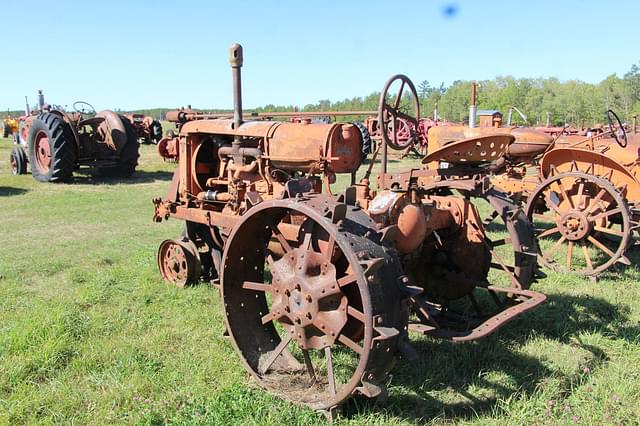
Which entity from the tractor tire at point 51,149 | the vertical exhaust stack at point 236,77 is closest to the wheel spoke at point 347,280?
the vertical exhaust stack at point 236,77

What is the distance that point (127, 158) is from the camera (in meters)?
12.9

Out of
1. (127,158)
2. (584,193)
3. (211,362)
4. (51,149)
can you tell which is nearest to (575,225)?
→ (584,193)

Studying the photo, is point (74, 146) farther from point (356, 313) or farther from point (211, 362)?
point (356, 313)

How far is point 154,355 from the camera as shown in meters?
3.56

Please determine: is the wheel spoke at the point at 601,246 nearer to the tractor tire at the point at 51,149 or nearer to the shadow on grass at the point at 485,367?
the shadow on grass at the point at 485,367

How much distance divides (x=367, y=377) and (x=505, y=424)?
888mm

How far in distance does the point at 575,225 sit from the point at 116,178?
35.5 ft

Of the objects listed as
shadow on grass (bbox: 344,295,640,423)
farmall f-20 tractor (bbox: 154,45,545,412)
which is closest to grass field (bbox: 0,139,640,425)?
shadow on grass (bbox: 344,295,640,423)

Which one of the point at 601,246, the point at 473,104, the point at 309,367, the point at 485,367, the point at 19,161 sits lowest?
the point at 485,367

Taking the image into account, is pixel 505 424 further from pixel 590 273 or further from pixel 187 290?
pixel 590 273

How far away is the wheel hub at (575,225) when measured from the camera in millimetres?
5859

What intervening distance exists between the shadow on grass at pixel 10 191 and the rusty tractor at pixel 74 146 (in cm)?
77

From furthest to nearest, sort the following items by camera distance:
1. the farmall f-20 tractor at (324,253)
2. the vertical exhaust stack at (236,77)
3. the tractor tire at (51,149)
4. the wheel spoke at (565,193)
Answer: the tractor tire at (51,149) < the wheel spoke at (565,193) < the vertical exhaust stack at (236,77) < the farmall f-20 tractor at (324,253)

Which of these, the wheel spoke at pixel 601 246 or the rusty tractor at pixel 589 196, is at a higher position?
the rusty tractor at pixel 589 196
